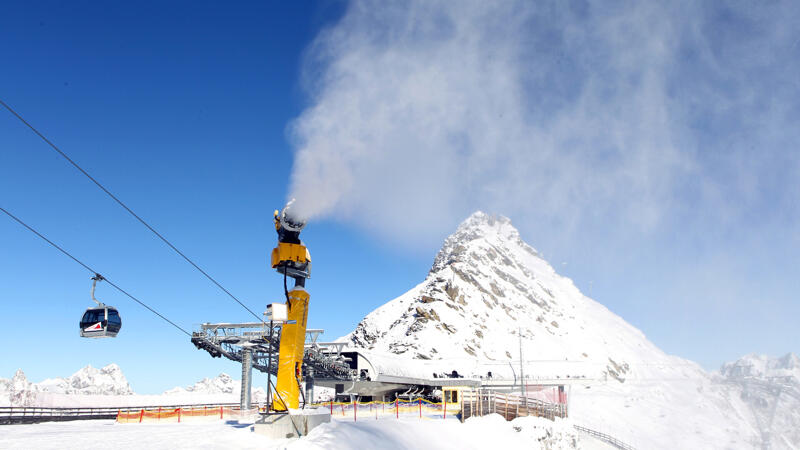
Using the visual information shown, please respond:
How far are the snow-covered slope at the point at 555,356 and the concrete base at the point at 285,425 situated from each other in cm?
4164

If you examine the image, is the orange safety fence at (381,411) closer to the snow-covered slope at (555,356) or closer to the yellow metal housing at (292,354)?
the yellow metal housing at (292,354)

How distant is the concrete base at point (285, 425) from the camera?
17391 millimetres

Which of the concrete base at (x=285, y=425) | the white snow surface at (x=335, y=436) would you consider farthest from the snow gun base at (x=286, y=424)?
the white snow surface at (x=335, y=436)

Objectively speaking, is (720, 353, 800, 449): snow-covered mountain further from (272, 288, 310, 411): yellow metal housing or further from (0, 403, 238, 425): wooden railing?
(0, 403, 238, 425): wooden railing

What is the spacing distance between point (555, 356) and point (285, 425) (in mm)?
134952

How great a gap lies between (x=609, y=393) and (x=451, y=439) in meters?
103

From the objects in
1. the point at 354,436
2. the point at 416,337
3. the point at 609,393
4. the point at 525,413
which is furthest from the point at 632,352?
the point at 354,436

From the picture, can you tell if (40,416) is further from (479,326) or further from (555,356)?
(555,356)

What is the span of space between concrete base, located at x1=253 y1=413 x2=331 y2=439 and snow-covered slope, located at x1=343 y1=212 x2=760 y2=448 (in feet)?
137

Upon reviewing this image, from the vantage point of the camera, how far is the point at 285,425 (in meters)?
17.5

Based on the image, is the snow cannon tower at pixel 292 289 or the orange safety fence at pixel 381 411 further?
the orange safety fence at pixel 381 411

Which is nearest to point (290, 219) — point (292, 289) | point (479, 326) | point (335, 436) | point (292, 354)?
point (292, 289)

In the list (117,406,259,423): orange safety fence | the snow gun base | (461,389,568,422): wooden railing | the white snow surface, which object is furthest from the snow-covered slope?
the snow gun base

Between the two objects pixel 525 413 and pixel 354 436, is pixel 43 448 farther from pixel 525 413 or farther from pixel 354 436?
pixel 525 413
